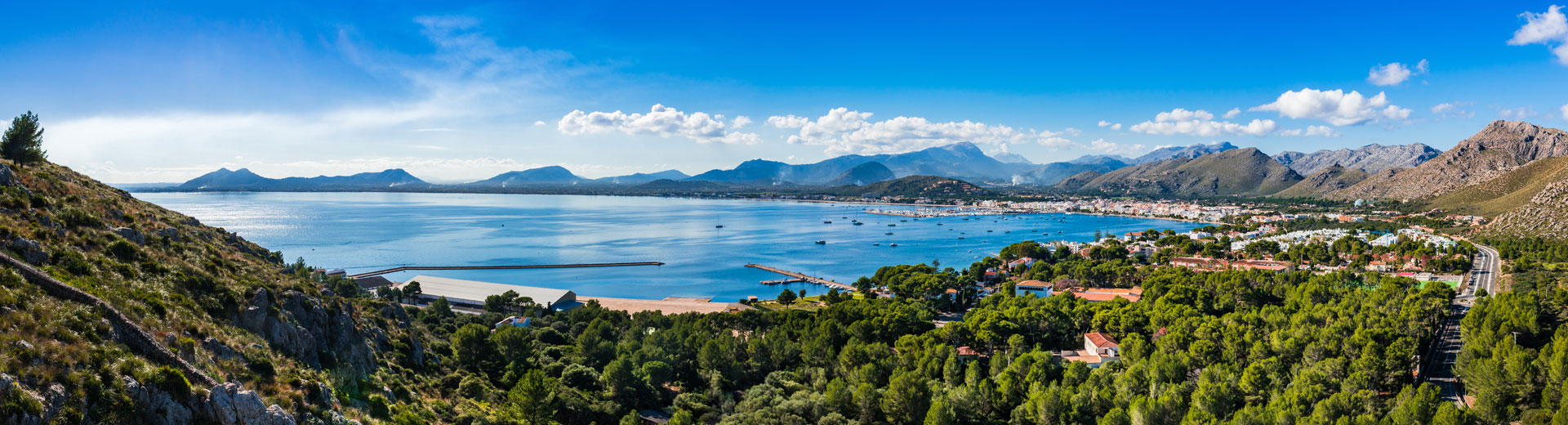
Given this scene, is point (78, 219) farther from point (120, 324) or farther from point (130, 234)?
point (120, 324)

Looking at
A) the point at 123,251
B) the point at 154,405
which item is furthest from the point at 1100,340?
the point at 123,251

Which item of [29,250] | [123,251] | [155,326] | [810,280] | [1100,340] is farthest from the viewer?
[810,280]

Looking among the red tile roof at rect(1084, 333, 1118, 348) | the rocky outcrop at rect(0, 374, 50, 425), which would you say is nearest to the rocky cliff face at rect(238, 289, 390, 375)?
the rocky outcrop at rect(0, 374, 50, 425)

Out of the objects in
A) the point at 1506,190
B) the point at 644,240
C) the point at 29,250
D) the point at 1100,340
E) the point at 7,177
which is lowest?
the point at 644,240

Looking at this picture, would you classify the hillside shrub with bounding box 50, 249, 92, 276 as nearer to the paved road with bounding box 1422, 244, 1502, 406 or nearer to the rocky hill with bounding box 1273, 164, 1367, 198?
the paved road with bounding box 1422, 244, 1502, 406

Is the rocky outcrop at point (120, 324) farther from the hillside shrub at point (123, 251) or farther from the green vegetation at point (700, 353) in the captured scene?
the hillside shrub at point (123, 251)

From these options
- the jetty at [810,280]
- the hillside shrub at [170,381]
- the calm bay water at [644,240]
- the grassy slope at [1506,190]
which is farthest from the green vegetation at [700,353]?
the grassy slope at [1506,190]

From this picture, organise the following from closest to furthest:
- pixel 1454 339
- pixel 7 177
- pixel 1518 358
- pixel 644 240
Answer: pixel 7 177
pixel 1518 358
pixel 1454 339
pixel 644 240
